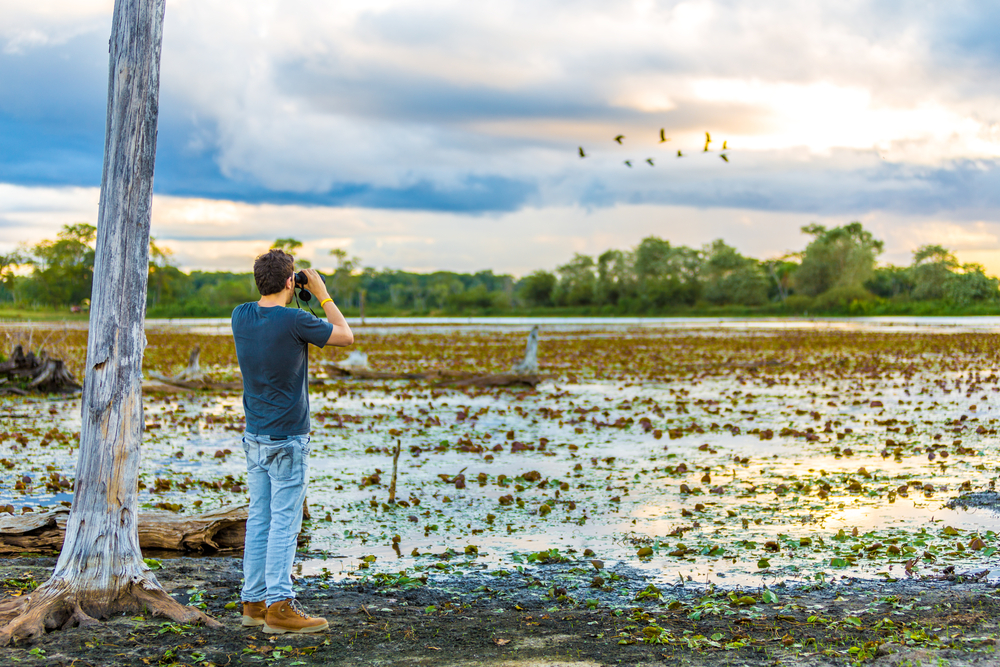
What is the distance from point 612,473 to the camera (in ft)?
34.4

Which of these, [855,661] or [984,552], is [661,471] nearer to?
[984,552]

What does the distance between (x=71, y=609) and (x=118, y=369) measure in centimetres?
150

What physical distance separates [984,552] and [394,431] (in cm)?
910

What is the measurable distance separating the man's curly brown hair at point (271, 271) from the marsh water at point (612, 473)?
2.64m

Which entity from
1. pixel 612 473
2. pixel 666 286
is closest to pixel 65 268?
pixel 666 286

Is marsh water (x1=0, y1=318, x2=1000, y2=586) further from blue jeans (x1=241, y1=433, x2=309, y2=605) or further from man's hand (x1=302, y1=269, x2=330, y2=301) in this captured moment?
man's hand (x1=302, y1=269, x2=330, y2=301)

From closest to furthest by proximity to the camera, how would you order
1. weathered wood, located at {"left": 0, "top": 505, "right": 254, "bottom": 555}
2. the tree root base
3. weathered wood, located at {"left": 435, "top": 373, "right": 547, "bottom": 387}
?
1. the tree root base
2. weathered wood, located at {"left": 0, "top": 505, "right": 254, "bottom": 555}
3. weathered wood, located at {"left": 435, "top": 373, "right": 547, "bottom": 387}

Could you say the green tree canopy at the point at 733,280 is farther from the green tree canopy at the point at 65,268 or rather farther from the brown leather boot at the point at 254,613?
the brown leather boot at the point at 254,613

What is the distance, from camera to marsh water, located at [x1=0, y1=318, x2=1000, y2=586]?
7059 mm

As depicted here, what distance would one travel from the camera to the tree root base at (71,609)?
15.9ft

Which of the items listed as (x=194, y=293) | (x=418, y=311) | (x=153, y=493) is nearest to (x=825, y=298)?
(x=418, y=311)

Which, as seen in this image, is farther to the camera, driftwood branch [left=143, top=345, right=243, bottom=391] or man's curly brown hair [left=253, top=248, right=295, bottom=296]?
driftwood branch [left=143, top=345, right=243, bottom=391]

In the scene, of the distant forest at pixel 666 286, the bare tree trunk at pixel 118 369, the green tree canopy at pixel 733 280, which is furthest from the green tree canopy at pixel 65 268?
the bare tree trunk at pixel 118 369

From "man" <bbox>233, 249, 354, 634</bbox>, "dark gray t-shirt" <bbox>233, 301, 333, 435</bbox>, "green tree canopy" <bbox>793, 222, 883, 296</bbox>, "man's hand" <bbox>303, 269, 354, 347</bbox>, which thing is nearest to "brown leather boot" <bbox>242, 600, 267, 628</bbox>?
"man" <bbox>233, 249, 354, 634</bbox>
